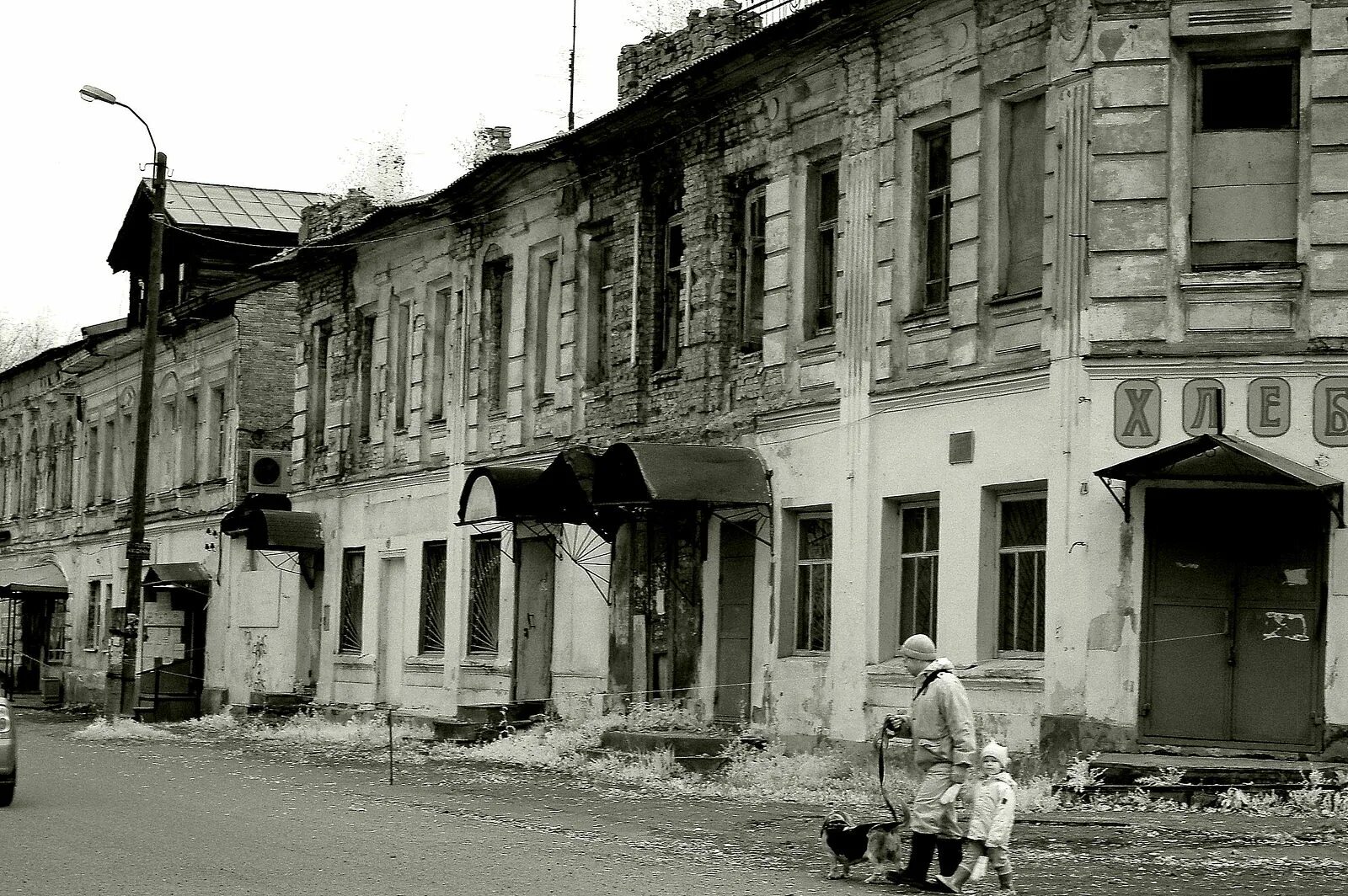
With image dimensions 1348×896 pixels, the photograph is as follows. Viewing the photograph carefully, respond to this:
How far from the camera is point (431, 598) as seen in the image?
3052cm

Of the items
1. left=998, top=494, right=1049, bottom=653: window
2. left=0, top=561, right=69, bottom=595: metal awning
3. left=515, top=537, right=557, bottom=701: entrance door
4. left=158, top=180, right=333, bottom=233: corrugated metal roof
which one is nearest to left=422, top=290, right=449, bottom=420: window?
left=515, top=537, right=557, bottom=701: entrance door

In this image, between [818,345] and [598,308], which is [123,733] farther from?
[818,345]

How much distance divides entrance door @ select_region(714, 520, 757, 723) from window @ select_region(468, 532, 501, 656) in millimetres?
6060

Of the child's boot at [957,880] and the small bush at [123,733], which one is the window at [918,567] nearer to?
the child's boot at [957,880]

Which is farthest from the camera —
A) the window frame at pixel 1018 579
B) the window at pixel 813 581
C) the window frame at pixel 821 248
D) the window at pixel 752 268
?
the window at pixel 752 268

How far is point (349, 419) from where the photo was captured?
33.5m

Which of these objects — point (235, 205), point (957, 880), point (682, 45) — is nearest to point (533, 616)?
point (682, 45)

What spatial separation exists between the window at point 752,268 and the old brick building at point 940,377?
0.04 m

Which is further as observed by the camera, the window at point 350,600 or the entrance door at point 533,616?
the window at point 350,600

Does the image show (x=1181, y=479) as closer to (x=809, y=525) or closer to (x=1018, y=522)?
(x=1018, y=522)

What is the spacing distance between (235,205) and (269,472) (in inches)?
384

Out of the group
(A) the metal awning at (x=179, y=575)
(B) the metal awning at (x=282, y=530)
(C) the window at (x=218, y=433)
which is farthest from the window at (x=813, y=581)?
(A) the metal awning at (x=179, y=575)

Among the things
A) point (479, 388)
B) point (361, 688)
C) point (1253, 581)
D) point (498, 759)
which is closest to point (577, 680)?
point (498, 759)

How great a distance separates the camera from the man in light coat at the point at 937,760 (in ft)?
40.0
